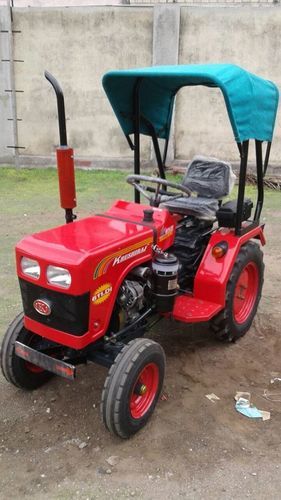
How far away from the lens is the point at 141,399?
9.32ft

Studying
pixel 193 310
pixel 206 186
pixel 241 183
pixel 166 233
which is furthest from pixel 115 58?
pixel 193 310

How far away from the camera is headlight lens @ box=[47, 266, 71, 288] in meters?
2.53

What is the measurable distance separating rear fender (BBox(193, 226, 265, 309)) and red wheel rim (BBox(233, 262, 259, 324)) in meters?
0.34

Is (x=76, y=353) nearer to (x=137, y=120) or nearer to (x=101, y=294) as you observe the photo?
(x=101, y=294)

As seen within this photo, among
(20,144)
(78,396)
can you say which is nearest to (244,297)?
(78,396)

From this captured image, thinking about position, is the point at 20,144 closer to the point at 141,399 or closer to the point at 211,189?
the point at 211,189

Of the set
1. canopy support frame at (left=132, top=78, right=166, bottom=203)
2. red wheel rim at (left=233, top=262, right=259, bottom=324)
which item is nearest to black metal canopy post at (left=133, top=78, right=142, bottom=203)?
canopy support frame at (left=132, top=78, right=166, bottom=203)

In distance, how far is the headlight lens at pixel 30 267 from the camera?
264cm

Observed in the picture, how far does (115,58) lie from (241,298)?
6561 mm

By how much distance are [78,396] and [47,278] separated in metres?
0.95

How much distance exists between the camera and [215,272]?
3.39 m

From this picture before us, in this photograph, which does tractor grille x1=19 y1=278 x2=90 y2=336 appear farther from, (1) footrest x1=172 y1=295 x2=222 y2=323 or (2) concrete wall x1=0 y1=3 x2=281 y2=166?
(2) concrete wall x1=0 y1=3 x2=281 y2=166

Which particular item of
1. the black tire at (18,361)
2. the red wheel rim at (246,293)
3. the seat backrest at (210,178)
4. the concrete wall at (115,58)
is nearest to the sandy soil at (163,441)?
the black tire at (18,361)

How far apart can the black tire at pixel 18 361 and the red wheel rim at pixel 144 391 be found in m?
0.72
